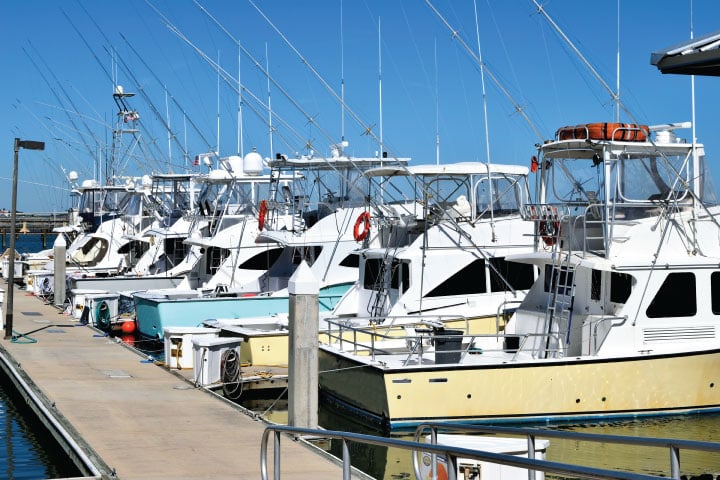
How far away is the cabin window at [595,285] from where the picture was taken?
55.2 feet

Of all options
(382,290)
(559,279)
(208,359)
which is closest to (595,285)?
(559,279)

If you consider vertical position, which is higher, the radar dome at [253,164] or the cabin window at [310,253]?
the radar dome at [253,164]

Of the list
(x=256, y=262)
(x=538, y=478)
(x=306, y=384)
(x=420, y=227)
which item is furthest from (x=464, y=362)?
(x=256, y=262)

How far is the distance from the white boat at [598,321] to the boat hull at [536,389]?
2 cm

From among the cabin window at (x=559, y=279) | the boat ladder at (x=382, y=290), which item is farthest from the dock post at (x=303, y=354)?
the boat ladder at (x=382, y=290)

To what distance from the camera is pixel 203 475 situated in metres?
10.9

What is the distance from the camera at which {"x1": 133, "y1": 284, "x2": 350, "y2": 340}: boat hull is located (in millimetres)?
26000

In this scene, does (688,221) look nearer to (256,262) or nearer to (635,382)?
(635,382)

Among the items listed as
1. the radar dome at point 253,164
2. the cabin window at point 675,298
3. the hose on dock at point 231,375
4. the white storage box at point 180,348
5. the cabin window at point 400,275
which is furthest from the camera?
the radar dome at point 253,164

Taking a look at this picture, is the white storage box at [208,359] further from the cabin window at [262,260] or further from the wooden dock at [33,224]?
the wooden dock at [33,224]

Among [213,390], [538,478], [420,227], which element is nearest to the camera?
[538,478]

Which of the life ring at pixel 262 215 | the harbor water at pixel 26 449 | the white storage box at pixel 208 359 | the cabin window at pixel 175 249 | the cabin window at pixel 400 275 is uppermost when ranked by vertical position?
the life ring at pixel 262 215

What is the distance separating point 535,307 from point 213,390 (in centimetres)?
569

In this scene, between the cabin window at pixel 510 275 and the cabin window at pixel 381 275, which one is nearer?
the cabin window at pixel 381 275
